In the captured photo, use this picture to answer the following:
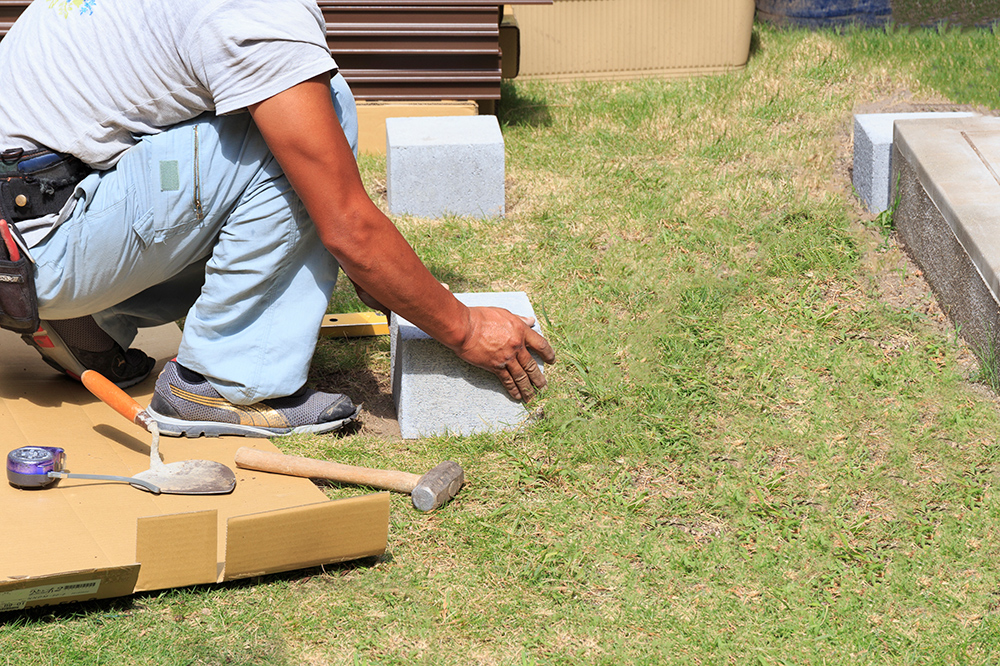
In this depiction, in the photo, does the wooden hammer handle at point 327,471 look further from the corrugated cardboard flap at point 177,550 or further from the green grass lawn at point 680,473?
the corrugated cardboard flap at point 177,550

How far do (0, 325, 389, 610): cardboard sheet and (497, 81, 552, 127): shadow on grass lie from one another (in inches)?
124

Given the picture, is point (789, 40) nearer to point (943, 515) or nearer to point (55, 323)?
point (943, 515)

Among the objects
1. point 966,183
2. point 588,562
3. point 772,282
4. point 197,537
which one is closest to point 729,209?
point 772,282

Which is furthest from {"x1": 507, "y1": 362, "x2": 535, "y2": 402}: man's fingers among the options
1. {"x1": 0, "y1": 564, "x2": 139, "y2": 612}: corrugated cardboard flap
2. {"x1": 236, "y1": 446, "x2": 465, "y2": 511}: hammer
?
{"x1": 0, "y1": 564, "x2": 139, "y2": 612}: corrugated cardboard flap

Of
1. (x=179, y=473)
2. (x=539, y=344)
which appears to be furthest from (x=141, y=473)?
(x=539, y=344)

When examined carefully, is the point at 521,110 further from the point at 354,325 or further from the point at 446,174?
the point at 354,325

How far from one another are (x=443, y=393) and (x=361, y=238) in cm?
64

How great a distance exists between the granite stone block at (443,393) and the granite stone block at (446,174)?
154 centimetres

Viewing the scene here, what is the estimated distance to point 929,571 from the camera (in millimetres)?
2307

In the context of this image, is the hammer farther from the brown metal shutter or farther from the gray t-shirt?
the brown metal shutter

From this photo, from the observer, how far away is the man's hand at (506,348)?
2.66m

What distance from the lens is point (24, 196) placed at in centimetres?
244

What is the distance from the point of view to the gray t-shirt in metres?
2.23

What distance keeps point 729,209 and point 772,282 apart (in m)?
0.60
